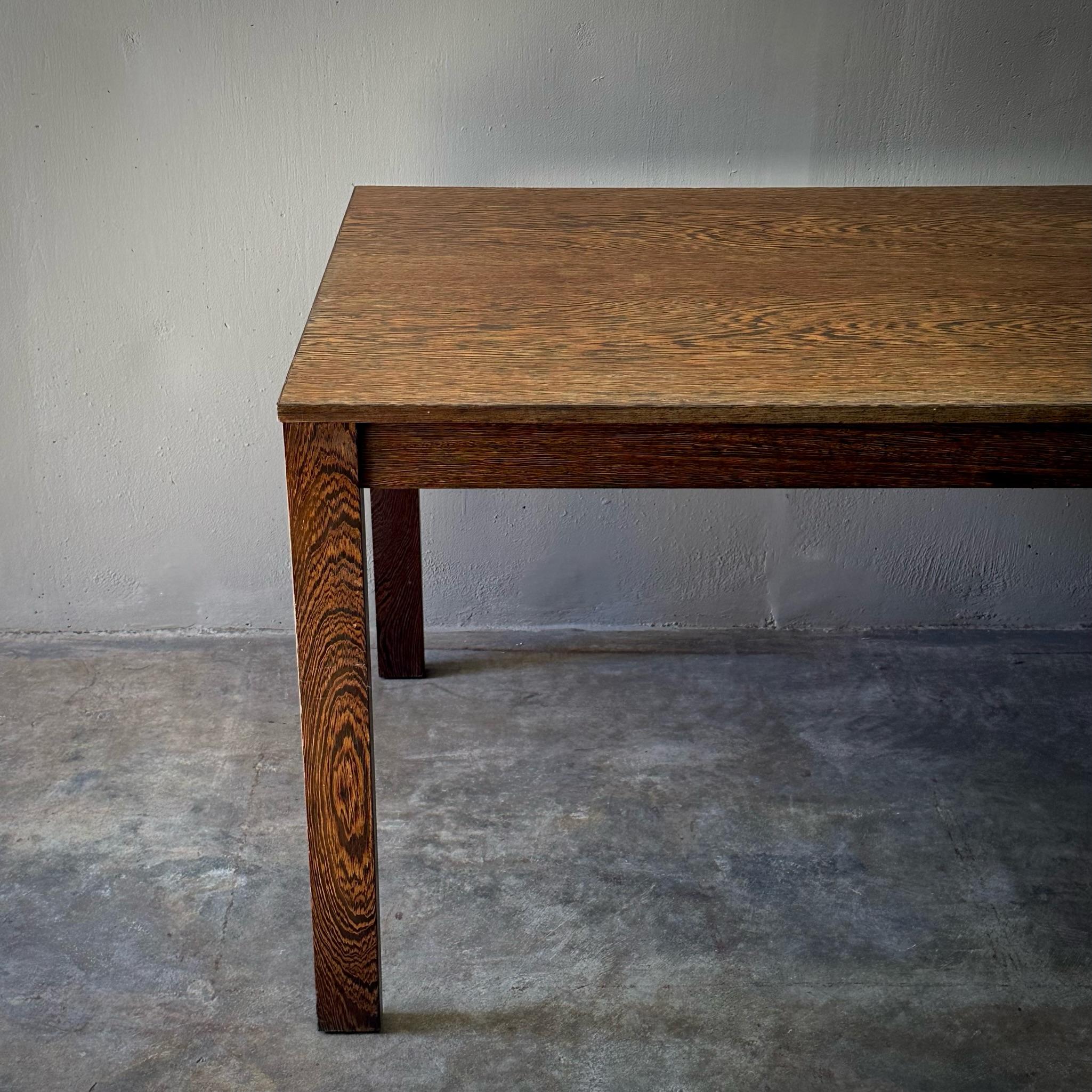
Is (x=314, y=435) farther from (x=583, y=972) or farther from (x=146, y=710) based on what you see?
(x=146, y=710)

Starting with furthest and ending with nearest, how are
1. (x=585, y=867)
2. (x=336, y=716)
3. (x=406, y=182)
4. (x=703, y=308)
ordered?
(x=406, y=182)
(x=585, y=867)
(x=703, y=308)
(x=336, y=716)

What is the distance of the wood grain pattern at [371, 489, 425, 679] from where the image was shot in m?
2.55

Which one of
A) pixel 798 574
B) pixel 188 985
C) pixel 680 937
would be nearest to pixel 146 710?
pixel 188 985

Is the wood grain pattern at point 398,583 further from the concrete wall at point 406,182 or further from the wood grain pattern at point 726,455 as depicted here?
the wood grain pattern at point 726,455

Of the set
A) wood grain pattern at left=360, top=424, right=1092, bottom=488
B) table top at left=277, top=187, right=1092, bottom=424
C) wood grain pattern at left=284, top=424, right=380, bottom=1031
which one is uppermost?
table top at left=277, top=187, right=1092, bottom=424

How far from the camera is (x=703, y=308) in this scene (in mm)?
1757

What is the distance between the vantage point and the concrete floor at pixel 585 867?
5.78ft

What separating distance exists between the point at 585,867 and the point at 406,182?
1264 millimetres

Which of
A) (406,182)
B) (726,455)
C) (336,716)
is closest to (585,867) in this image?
(336,716)

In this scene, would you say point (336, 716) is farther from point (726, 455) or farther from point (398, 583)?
point (398, 583)

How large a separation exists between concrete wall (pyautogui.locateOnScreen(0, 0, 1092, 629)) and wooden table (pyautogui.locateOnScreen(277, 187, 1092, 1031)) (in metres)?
0.54

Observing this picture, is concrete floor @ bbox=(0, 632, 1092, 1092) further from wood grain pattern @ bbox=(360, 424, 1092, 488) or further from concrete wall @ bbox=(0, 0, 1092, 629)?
wood grain pattern @ bbox=(360, 424, 1092, 488)

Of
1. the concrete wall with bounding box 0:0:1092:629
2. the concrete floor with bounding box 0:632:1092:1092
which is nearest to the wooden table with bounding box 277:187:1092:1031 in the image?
the concrete floor with bounding box 0:632:1092:1092

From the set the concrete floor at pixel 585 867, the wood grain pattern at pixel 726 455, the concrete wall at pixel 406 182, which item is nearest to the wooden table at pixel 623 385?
the wood grain pattern at pixel 726 455
